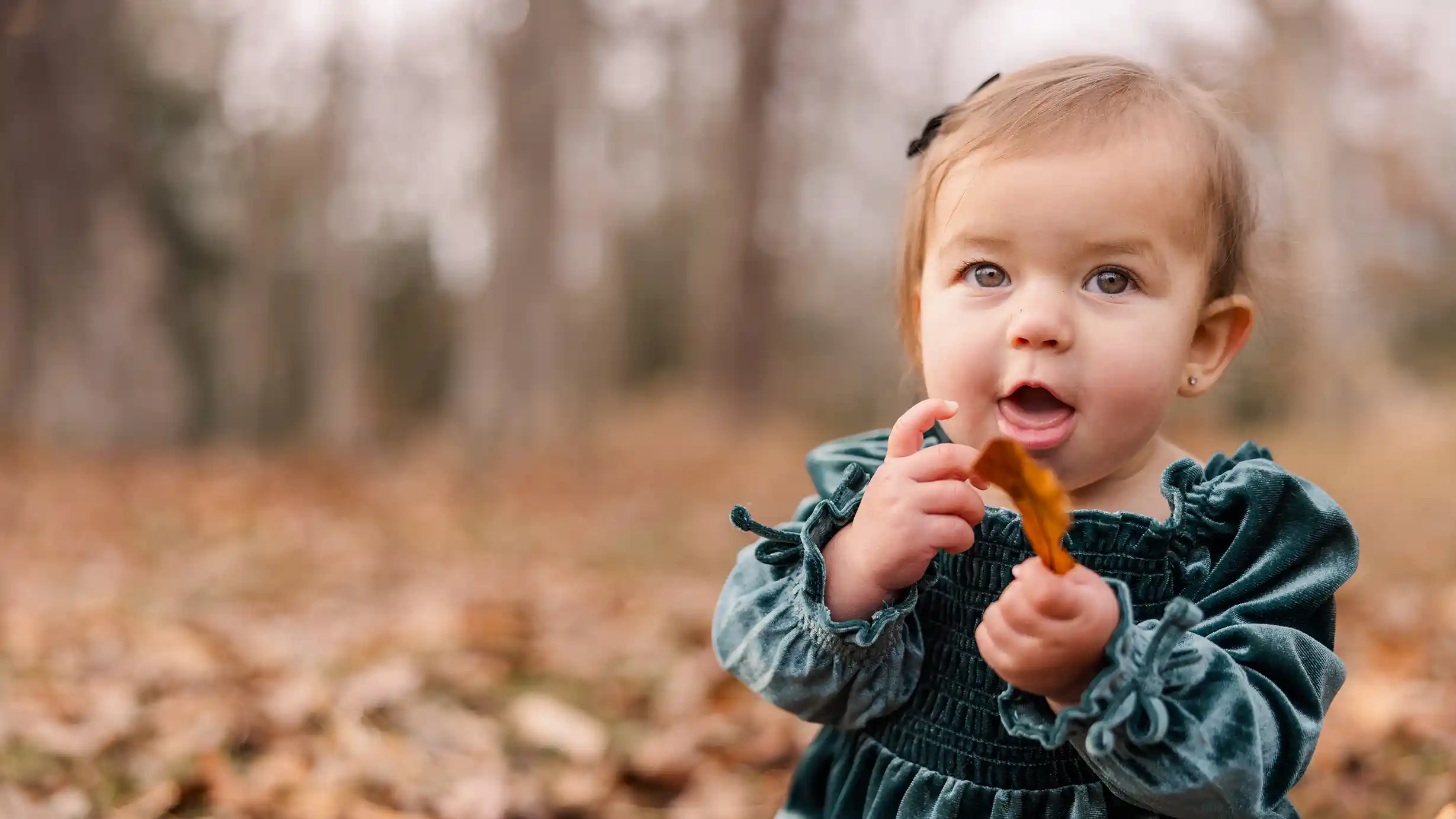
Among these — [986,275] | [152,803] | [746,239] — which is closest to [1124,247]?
[986,275]

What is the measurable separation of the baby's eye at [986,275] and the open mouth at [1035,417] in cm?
13

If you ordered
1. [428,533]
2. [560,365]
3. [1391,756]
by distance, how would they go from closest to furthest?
1. [1391,756]
2. [428,533]
3. [560,365]

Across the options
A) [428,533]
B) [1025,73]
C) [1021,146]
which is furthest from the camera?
[428,533]

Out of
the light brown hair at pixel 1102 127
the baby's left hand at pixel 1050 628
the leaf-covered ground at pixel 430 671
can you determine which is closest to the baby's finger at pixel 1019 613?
the baby's left hand at pixel 1050 628

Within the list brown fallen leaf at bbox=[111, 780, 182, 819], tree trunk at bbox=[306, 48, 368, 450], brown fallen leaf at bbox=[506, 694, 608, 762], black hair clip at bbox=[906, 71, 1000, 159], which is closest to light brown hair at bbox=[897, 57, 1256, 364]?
black hair clip at bbox=[906, 71, 1000, 159]

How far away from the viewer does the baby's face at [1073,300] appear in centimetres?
129

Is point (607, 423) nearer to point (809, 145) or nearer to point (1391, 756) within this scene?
point (809, 145)

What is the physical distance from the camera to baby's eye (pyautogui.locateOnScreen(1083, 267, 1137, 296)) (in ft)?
4.33

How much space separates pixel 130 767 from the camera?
2.39 m

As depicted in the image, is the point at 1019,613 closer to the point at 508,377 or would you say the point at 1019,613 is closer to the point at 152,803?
the point at 152,803

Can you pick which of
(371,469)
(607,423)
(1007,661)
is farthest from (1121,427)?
(607,423)

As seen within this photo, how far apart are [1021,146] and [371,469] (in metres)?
8.34

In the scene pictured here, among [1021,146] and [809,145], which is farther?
[809,145]

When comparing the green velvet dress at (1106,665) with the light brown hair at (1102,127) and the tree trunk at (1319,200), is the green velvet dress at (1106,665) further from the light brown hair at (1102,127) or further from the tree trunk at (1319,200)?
the tree trunk at (1319,200)
